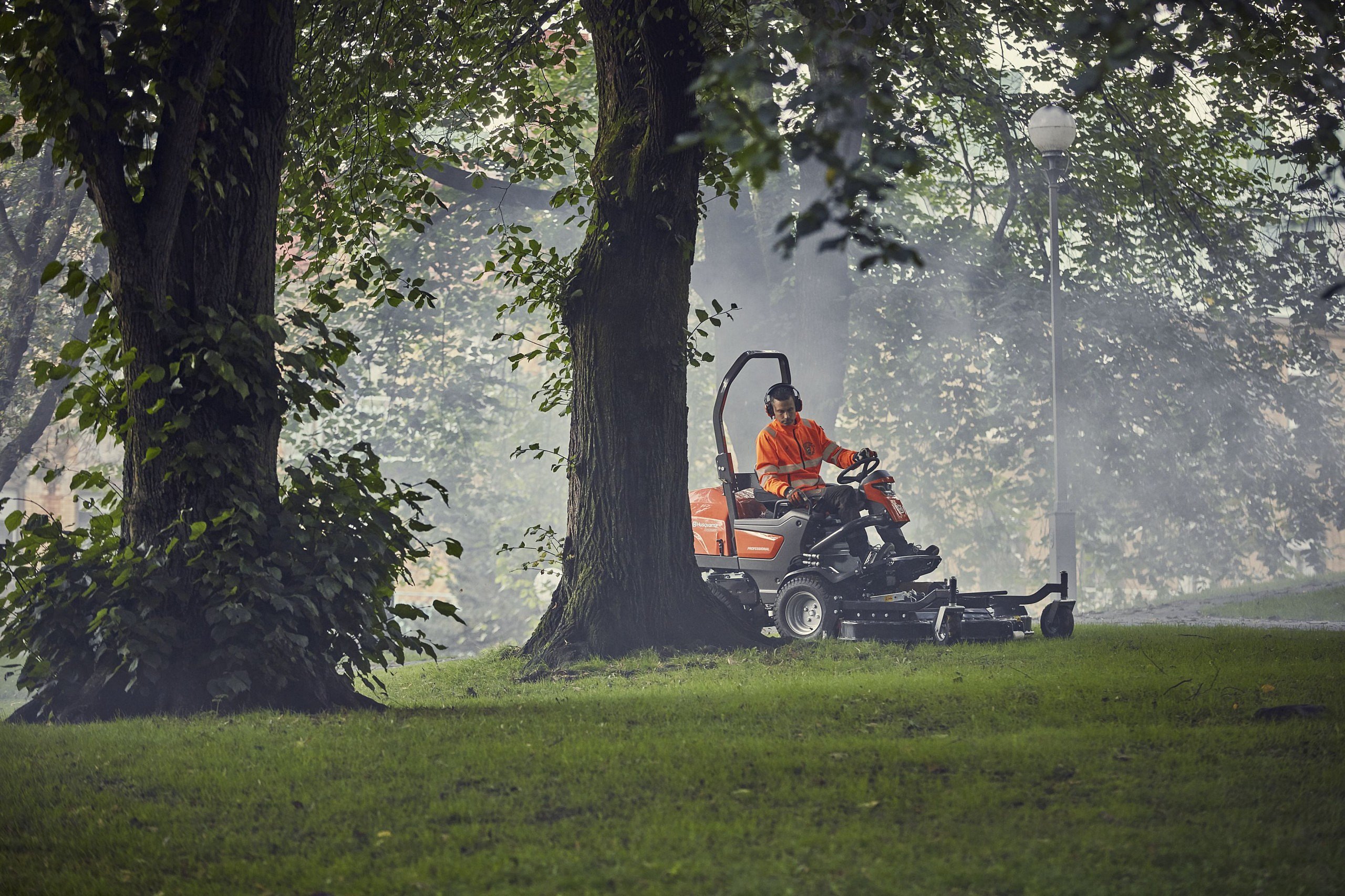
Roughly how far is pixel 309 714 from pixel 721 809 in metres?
3.10

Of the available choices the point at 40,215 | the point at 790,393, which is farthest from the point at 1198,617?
the point at 40,215

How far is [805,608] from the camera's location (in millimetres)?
11836

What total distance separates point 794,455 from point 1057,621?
269 cm

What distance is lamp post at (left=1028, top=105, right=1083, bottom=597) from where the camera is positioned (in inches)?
607

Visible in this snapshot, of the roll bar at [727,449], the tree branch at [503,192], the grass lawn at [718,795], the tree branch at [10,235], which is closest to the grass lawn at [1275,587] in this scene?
the roll bar at [727,449]

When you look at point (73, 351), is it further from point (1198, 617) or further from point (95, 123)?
point (1198, 617)

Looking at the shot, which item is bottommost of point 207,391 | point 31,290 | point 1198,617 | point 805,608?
point 1198,617

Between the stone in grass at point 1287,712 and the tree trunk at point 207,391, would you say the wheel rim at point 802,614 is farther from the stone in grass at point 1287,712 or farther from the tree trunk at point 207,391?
the stone in grass at point 1287,712

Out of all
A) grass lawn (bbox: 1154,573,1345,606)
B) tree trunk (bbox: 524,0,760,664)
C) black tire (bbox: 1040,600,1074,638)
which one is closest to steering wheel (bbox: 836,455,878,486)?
tree trunk (bbox: 524,0,760,664)

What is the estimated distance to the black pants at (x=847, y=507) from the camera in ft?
38.6

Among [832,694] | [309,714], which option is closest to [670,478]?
[832,694]

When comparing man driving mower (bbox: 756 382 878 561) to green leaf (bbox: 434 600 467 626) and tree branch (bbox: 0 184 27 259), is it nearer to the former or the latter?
green leaf (bbox: 434 600 467 626)

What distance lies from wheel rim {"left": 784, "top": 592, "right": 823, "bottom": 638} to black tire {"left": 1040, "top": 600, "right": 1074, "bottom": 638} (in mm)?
1944

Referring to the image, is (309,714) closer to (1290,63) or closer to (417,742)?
(417,742)
